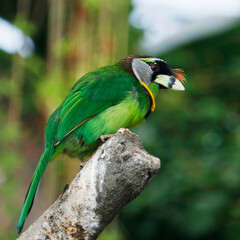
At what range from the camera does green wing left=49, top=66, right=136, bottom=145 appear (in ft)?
7.07

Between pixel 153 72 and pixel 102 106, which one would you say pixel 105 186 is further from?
pixel 153 72

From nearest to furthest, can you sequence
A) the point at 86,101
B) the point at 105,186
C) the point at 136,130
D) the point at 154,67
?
the point at 105,186
the point at 86,101
the point at 154,67
the point at 136,130

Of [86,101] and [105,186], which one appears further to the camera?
[86,101]

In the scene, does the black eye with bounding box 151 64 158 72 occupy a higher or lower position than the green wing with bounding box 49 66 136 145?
higher

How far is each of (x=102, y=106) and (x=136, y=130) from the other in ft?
8.56

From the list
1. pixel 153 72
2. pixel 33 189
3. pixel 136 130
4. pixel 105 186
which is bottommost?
pixel 136 130

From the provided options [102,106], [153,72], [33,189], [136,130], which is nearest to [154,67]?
[153,72]

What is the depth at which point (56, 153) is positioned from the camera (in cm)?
221

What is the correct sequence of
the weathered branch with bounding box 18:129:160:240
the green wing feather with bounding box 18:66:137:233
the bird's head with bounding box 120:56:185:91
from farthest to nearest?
1. the bird's head with bounding box 120:56:185:91
2. the green wing feather with bounding box 18:66:137:233
3. the weathered branch with bounding box 18:129:160:240

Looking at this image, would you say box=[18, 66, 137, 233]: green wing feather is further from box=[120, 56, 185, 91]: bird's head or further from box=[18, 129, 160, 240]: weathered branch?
box=[18, 129, 160, 240]: weathered branch

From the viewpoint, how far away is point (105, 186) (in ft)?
5.29

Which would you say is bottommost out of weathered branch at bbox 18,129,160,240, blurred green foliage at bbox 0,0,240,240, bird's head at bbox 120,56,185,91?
blurred green foliage at bbox 0,0,240,240

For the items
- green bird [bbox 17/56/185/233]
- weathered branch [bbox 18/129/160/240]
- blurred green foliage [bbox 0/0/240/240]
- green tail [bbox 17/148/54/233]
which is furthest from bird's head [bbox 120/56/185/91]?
blurred green foliage [bbox 0/0/240/240]

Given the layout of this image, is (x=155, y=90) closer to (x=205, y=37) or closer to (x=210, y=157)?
(x=210, y=157)
